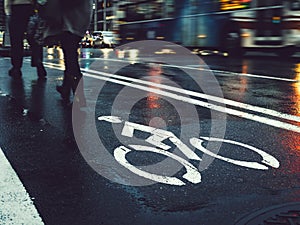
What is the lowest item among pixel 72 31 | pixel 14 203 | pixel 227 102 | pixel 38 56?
pixel 227 102

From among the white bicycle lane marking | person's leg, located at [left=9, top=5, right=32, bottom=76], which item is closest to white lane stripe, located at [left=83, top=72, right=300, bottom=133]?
the white bicycle lane marking

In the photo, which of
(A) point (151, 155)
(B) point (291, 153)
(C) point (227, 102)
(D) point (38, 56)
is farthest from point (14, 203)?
(D) point (38, 56)

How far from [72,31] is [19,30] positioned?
148 inches

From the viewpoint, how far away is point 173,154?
390 cm

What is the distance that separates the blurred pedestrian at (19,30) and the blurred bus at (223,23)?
9074 mm

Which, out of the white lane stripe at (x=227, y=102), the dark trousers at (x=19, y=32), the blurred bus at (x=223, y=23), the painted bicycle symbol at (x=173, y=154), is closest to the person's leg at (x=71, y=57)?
the painted bicycle symbol at (x=173, y=154)

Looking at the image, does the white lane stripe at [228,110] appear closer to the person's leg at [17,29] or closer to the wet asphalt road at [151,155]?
the wet asphalt road at [151,155]

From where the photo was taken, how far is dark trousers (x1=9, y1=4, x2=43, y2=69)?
8.97m

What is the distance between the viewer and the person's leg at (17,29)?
353 inches

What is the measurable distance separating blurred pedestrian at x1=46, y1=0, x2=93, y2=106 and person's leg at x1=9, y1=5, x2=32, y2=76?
2966 mm

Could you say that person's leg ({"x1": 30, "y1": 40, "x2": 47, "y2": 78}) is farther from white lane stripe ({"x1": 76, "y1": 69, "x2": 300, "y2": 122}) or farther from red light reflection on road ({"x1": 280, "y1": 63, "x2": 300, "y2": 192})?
red light reflection on road ({"x1": 280, "y1": 63, "x2": 300, "y2": 192})

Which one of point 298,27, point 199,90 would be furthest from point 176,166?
point 298,27

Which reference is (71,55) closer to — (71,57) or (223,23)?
(71,57)

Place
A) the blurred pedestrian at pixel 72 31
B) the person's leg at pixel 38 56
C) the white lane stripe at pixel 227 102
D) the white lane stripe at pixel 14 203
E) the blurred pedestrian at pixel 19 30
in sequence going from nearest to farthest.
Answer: the white lane stripe at pixel 14 203
the white lane stripe at pixel 227 102
the blurred pedestrian at pixel 72 31
the blurred pedestrian at pixel 19 30
the person's leg at pixel 38 56
